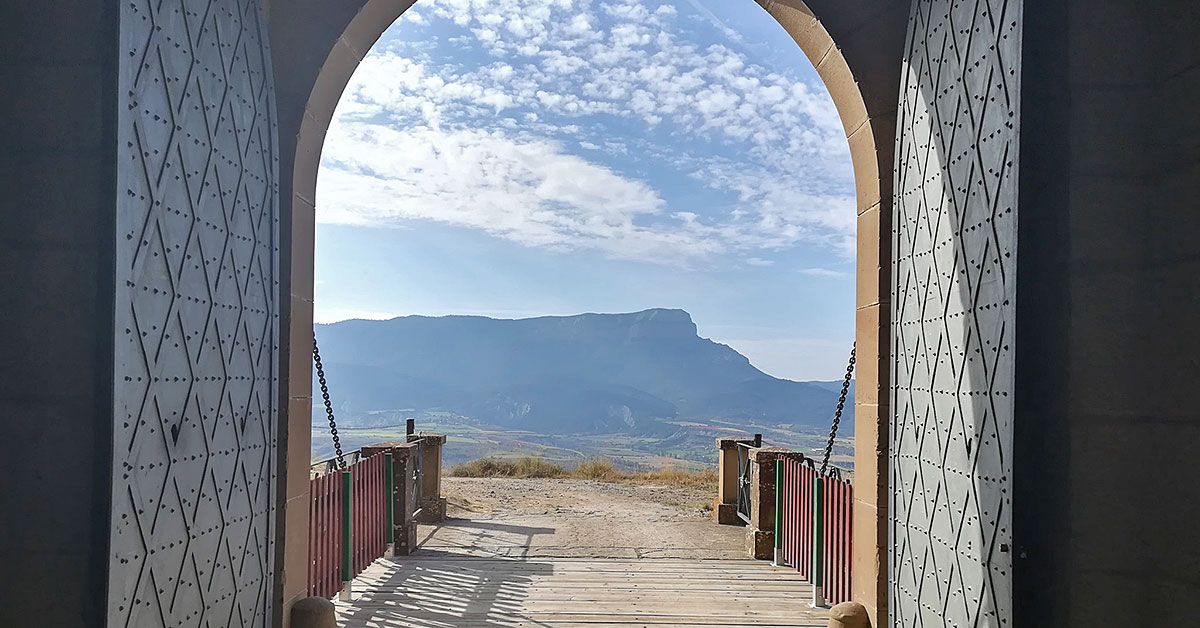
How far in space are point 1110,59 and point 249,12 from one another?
14.4 feet

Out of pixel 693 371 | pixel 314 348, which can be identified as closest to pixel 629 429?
pixel 693 371

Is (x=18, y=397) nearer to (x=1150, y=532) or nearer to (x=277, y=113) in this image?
(x=277, y=113)

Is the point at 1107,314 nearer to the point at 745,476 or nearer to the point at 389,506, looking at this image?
the point at 389,506

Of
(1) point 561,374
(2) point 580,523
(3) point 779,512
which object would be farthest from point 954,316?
(1) point 561,374

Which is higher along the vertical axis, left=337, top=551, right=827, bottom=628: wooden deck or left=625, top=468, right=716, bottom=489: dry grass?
left=337, top=551, right=827, bottom=628: wooden deck

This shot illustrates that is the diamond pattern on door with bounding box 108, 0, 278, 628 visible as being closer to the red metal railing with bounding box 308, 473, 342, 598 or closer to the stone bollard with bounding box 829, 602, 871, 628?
the red metal railing with bounding box 308, 473, 342, 598

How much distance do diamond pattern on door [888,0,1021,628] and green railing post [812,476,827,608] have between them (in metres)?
1.88

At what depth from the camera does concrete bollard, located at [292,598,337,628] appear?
529 cm

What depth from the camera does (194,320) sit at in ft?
13.4

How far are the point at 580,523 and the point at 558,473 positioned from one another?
23.6 feet

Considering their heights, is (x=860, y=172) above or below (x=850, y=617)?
above

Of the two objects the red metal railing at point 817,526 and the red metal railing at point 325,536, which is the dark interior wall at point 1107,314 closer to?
the red metal railing at point 817,526

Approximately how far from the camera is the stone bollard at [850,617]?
532cm

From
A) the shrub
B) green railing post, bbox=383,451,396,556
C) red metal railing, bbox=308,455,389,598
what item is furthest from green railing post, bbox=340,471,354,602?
the shrub
